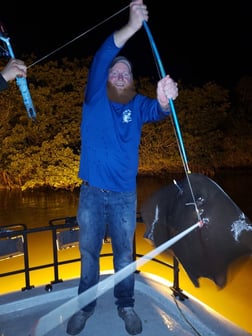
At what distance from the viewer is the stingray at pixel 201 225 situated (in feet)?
6.39

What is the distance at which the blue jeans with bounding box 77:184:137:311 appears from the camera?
232 centimetres

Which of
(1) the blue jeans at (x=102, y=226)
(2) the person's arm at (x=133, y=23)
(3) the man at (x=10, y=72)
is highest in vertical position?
(2) the person's arm at (x=133, y=23)

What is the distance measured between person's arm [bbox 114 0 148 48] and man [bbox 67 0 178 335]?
0.15 meters

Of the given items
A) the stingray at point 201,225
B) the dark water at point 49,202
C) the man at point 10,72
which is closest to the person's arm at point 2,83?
the man at point 10,72

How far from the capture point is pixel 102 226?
2359 millimetres

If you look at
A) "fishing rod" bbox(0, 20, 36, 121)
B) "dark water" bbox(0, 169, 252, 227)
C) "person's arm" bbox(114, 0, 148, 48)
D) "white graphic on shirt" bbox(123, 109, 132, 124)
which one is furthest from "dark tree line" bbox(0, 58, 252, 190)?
"person's arm" bbox(114, 0, 148, 48)

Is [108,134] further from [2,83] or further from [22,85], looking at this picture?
[2,83]

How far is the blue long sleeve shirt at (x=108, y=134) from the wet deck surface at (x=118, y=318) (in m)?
1.06

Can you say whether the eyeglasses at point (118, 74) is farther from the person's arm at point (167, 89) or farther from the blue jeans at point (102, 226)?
the blue jeans at point (102, 226)

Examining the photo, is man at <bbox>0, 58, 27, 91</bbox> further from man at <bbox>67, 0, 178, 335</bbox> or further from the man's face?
the man's face

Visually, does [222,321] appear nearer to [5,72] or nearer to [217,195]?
[217,195]

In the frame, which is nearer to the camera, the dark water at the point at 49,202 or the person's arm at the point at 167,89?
the person's arm at the point at 167,89

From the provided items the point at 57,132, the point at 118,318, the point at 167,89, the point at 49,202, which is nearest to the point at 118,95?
the point at 167,89

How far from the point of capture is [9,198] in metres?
15.3
